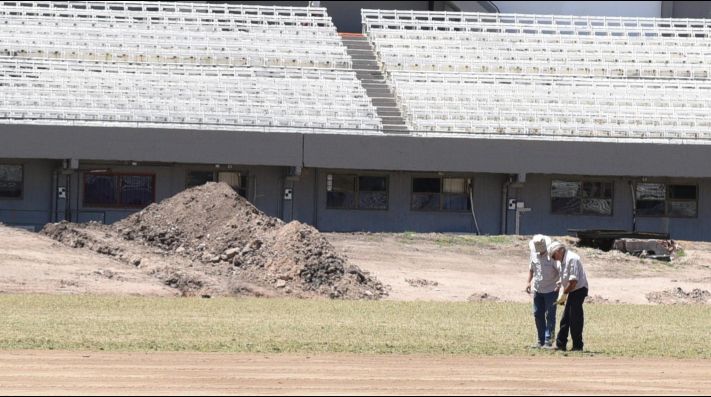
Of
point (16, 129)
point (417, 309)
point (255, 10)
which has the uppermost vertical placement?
point (255, 10)

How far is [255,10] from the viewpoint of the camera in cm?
6344

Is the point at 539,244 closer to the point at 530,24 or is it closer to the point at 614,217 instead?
the point at 614,217

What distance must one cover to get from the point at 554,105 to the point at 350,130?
836 cm

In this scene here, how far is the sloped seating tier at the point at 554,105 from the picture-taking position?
51.4 metres

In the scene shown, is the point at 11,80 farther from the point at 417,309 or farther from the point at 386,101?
the point at 417,309

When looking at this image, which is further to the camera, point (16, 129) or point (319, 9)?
point (319, 9)

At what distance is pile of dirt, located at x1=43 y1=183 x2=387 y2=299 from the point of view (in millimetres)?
36375

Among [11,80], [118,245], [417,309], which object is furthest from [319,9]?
[417,309]

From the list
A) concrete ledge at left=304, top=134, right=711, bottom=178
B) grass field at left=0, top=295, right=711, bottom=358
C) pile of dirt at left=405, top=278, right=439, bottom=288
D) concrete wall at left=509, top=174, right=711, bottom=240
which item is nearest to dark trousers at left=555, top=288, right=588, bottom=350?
grass field at left=0, top=295, right=711, bottom=358

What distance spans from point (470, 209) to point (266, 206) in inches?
276

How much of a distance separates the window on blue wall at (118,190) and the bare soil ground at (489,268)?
6.87m

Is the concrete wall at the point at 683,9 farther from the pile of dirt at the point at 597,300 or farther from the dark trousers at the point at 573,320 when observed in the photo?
the dark trousers at the point at 573,320

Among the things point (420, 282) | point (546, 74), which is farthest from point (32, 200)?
point (546, 74)

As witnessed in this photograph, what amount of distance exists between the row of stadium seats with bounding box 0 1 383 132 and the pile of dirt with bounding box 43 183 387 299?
7576mm
